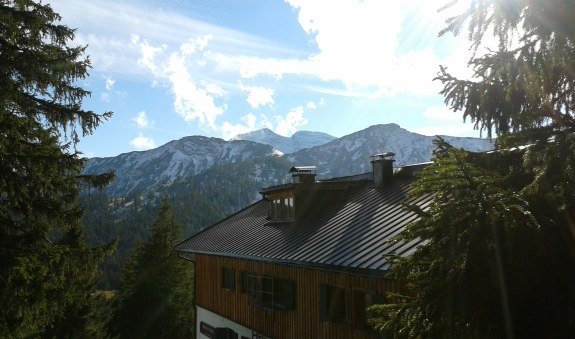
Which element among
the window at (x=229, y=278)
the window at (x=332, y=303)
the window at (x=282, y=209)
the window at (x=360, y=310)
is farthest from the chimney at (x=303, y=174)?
the window at (x=360, y=310)

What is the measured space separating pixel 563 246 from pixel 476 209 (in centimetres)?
82

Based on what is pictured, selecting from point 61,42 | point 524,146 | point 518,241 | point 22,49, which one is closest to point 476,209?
point 518,241

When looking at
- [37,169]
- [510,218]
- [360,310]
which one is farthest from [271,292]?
[510,218]

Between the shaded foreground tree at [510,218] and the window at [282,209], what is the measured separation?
1385cm

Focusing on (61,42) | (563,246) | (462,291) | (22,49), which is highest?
(61,42)

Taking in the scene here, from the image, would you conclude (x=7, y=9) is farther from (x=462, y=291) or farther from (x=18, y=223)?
(x=462, y=291)

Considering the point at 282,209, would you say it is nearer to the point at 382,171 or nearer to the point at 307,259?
the point at 382,171

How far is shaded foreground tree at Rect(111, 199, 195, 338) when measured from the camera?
119ft

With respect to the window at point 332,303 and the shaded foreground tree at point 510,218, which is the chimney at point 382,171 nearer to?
the window at point 332,303

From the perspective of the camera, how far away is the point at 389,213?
43.8 feet

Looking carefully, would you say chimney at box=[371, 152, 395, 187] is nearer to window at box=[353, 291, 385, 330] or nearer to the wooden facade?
the wooden facade

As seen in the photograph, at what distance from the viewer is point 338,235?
13547 mm

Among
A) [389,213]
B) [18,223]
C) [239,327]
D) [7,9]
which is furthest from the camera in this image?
[239,327]

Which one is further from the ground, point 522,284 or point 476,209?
point 476,209
